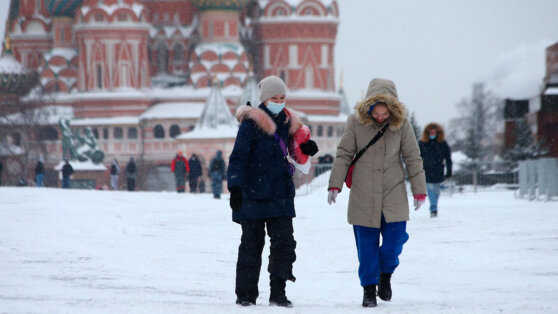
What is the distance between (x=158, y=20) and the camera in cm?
6650

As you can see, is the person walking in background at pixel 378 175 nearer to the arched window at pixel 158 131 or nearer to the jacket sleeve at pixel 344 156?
the jacket sleeve at pixel 344 156

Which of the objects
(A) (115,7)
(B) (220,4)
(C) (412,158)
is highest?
(B) (220,4)

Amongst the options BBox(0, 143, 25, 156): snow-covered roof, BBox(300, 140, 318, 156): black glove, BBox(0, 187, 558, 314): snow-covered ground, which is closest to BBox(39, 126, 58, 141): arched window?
BBox(0, 143, 25, 156): snow-covered roof

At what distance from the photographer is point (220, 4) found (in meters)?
63.2

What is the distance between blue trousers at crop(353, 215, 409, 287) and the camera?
22.5 ft

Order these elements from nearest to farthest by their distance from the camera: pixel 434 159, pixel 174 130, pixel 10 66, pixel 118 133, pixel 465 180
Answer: pixel 434 159
pixel 465 180
pixel 118 133
pixel 174 130
pixel 10 66

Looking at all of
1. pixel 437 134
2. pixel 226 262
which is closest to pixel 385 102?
pixel 226 262

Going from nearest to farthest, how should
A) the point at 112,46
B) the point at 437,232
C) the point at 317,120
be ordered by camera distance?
the point at 437,232
the point at 112,46
the point at 317,120

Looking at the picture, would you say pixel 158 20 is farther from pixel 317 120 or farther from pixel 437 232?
pixel 437 232

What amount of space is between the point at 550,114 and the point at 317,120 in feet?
87.5

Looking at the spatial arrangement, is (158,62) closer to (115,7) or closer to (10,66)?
(115,7)

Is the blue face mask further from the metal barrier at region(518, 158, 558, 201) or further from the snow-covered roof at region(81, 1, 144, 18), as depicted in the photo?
the snow-covered roof at region(81, 1, 144, 18)

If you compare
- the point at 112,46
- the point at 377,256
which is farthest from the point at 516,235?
the point at 112,46

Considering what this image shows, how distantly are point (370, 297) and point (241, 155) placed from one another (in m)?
1.27
